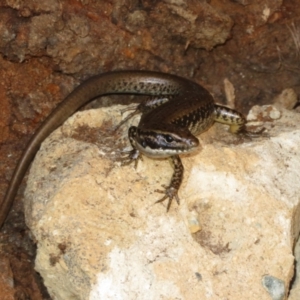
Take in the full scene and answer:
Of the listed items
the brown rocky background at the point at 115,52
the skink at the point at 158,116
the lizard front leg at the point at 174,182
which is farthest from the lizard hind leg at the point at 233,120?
the lizard front leg at the point at 174,182

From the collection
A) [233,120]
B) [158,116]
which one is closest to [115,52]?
[158,116]

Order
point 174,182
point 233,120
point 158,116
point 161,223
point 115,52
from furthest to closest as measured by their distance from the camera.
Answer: point 115,52, point 233,120, point 158,116, point 174,182, point 161,223

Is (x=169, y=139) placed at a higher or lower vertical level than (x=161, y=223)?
higher

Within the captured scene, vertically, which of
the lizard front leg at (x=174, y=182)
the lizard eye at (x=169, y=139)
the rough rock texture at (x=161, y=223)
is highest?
the lizard eye at (x=169, y=139)

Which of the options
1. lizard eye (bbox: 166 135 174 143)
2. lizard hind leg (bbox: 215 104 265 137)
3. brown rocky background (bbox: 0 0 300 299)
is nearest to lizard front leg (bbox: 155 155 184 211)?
lizard eye (bbox: 166 135 174 143)

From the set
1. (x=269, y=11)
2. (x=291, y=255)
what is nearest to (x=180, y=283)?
(x=291, y=255)

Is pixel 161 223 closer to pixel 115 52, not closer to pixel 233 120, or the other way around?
pixel 233 120

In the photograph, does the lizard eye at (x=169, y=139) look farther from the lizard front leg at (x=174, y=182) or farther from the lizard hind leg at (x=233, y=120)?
the lizard hind leg at (x=233, y=120)

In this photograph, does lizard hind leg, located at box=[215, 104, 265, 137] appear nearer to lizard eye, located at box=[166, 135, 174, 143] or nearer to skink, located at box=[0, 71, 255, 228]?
skink, located at box=[0, 71, 255, 228]
